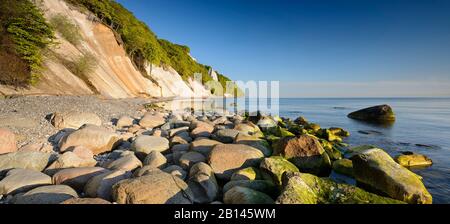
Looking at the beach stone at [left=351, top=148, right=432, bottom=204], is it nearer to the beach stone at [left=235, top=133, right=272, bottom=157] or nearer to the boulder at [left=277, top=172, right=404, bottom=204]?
the boulder at [left=277, top=172, right=404, bottom=204]

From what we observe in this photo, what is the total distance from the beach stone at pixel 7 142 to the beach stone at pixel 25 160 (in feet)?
1.94

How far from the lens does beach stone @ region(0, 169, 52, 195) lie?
4094 millimetres

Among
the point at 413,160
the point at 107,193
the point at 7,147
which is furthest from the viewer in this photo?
the point at 413,160

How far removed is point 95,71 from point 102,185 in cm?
2027

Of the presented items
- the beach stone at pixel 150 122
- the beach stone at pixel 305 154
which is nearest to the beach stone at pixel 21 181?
the beach stone at pixel 305 154

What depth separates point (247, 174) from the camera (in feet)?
16.7

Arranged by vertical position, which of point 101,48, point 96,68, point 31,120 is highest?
point 101,48

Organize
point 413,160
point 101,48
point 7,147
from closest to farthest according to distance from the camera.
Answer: point 7,147 < point 413,160 < point 101,48

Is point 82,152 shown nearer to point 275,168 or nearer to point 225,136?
point 225,136

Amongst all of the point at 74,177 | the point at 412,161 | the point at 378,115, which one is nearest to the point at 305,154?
the point at 412,161

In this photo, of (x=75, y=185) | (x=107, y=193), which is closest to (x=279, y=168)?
(x=107, y=193)

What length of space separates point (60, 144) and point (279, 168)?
6102mm

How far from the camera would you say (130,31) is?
33656 millimetres
